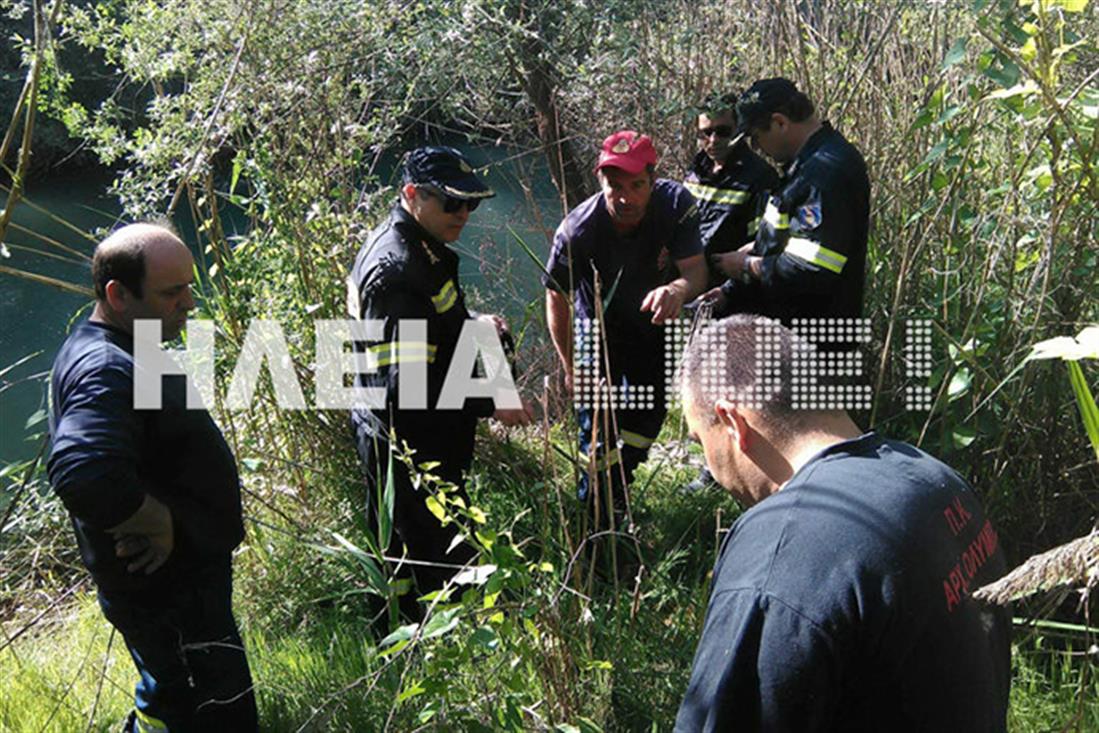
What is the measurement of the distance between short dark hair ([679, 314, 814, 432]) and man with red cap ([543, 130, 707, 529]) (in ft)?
6.30

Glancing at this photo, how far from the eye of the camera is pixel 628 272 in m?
3.84

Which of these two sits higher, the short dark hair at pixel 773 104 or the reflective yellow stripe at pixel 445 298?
the short dark hair at pixel 773 104

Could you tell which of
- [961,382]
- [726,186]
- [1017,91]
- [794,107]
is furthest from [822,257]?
[1017,91]

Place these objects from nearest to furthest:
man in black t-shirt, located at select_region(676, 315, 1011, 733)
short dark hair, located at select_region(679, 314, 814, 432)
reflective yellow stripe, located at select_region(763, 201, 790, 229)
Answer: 1. man in black t-shirt, located at select_region(676, 315, 1011, 733)
2. short dark hair, located at select_region(679, 314, 814, 432)
3. reflective yellow stripe, located at select_region(763, 201, 790, 229)

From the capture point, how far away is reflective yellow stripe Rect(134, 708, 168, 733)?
2.53 m

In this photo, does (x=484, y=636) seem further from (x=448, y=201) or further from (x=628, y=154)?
(x=628, y=154)

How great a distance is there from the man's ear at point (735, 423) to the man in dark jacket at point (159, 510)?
138 cm

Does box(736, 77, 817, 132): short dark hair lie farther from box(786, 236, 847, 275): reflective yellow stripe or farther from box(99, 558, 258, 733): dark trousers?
box(99, 558, 258, 733): dark trousers

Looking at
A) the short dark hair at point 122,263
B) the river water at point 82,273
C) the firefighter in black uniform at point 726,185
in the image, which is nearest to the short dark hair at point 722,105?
the firefighter in black uniform at point 726,185

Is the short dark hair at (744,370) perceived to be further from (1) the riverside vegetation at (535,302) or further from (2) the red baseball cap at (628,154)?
(2) the red baseball cap at (628,154)

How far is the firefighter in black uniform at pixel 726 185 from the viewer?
13.2ft

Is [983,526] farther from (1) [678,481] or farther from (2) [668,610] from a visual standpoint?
(1) [678,481]

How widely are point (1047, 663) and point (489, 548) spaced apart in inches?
68.4

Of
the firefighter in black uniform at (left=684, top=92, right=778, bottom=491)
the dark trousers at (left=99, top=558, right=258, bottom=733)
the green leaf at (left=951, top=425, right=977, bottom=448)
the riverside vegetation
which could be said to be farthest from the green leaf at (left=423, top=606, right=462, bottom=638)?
the firefighter in black uniform at (left=684, top=92, right=778, bottom=491)
